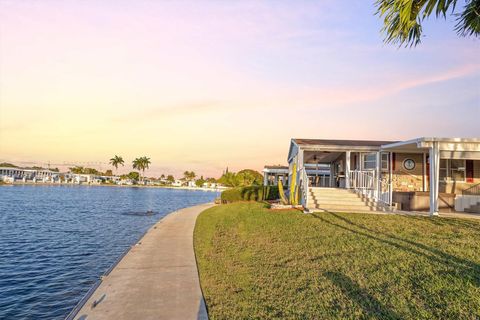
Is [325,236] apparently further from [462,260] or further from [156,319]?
[156,319]

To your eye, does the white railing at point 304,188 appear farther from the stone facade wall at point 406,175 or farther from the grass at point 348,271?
the stone facade wall at point 406,175

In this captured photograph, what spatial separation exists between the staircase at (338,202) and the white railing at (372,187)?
0.62 m

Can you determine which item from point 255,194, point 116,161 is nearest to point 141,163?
point 116,161

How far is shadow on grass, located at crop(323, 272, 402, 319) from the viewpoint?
540 cm

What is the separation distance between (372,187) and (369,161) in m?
2.28

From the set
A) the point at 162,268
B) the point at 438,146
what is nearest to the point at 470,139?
A: the point at 438,146

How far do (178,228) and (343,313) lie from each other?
13.4 m

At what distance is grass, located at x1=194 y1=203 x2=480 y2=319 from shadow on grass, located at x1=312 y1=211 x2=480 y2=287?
2cm

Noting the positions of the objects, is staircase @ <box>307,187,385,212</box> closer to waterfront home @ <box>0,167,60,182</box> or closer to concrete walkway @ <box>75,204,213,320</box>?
concrete walkway @ <box>75,204,213,320</box>

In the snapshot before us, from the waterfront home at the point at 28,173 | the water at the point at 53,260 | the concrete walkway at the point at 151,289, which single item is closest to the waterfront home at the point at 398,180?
the concrete walkway at the point at 151,289

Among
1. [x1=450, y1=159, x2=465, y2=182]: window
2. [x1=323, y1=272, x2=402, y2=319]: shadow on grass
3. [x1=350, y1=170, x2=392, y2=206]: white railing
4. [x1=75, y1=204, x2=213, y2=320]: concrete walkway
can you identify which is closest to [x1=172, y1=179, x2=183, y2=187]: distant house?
[x1=350, y1=170, x2=392, y2=206]: white railing

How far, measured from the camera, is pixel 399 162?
18.6 meters

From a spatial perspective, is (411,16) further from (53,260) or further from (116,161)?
(116,161)

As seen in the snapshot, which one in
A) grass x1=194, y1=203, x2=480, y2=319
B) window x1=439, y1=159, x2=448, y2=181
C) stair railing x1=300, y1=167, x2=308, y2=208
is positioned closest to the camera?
grass x1=194, y1=203, x2=480, y2=319
